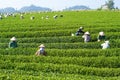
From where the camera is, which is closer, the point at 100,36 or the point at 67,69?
the point at 67,69

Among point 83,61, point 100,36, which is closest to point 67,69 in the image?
point 83,61

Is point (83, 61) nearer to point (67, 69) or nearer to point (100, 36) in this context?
point (67, 69)

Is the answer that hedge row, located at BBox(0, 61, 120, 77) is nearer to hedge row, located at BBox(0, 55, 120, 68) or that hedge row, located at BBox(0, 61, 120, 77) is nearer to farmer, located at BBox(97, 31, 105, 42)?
hedge row, located at BBox(0, 55, 120, 68)

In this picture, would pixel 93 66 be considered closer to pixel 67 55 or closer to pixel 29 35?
pixel 67 55

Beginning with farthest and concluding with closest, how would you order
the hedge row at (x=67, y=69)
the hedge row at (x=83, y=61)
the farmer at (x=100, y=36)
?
the farmer at (x=100, y=36) → the hedge row at (x=83, y=61) → the hedge row at (x=67, y=69)

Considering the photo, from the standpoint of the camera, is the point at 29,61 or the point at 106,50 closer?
the point at 29,61

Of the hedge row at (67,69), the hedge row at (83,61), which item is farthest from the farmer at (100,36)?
the hedge row at (67,69)

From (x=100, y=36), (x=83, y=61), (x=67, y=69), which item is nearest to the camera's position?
(x=67, y=69)

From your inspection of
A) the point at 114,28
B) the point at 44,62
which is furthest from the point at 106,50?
the point at 114,28

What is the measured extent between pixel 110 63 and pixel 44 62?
12.4ft

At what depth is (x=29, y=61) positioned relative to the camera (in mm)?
21609

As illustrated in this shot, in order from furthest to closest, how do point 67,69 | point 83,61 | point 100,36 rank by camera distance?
point 100,36
point 83,61
point 67,69

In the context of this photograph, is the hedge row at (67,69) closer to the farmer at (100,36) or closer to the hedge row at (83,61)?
the hedge row at (83,61)

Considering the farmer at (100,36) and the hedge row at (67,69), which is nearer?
the hedge row at (67,69)
